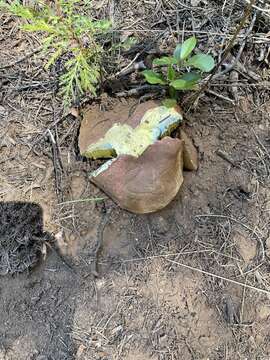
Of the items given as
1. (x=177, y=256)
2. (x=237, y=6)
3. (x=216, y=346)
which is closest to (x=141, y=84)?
(x=237, y=6)

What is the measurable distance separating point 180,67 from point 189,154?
42cm

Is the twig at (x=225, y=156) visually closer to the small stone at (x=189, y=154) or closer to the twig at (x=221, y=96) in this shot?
the small stone at (x=189, y=154)

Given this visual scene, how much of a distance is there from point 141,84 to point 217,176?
58cm

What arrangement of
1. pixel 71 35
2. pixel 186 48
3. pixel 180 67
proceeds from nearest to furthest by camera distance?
1. pixel 71 35
2. pixel 186 48
3. pixel 180 67

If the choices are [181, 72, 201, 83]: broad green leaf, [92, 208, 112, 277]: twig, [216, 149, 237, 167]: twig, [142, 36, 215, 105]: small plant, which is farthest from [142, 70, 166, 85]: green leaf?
[92, 208, 112, 277]: twig

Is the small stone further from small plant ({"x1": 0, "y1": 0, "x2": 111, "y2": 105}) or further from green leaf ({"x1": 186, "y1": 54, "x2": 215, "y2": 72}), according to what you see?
small plant ({"x1": 0, "y1": 0, "x2": 111, "y2": 105})

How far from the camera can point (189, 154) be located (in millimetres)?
1887

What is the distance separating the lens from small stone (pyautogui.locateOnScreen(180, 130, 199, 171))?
1.89 m

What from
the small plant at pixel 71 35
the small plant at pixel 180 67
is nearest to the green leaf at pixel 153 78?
the small plant at pixel 180 67

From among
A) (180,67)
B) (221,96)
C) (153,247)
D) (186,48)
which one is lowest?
(153,247)

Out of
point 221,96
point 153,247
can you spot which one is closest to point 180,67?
point 221,96

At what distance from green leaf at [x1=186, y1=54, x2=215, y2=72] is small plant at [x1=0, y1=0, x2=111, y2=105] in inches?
15.4

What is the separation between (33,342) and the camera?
5.91 feet

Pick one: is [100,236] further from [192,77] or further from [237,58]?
[237,58]
